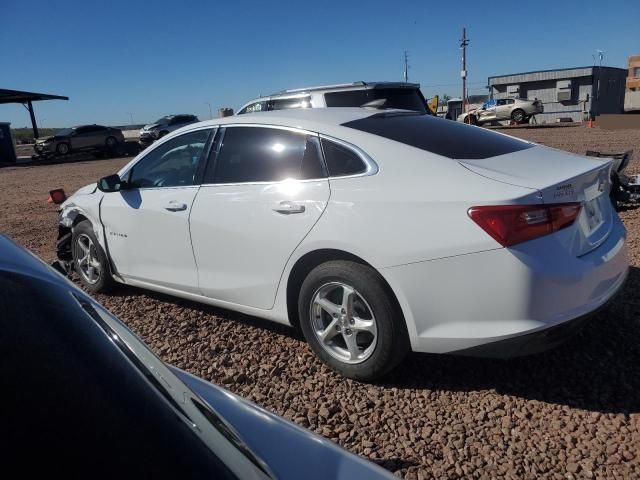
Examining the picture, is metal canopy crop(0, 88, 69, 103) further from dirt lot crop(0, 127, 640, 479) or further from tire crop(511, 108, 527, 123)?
dirt lot crop(0, 127, 640, 479)

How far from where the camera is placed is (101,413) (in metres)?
1.12

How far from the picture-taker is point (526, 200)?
104 inches

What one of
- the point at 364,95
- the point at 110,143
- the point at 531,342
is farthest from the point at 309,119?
the point at 110,143

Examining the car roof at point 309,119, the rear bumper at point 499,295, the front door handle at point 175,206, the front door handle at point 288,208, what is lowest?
the rear bumper at point 499,295

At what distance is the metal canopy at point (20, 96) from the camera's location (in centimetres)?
3278

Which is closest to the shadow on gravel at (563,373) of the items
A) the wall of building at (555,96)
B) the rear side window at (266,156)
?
the rear side window at (266,156)

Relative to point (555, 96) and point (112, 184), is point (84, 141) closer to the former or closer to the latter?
point (112, 184)

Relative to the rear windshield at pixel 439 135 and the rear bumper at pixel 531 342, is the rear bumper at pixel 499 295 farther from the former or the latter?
the rear windshield at pixel 439 135

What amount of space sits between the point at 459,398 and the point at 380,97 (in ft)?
22.3

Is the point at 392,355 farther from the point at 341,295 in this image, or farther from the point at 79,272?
the point at 79,272

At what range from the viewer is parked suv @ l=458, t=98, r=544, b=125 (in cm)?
3466

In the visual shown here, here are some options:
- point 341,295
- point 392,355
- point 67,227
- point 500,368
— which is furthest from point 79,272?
point 500,368

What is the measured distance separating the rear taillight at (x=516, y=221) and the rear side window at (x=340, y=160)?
2.61 feet

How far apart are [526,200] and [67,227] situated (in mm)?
4418
